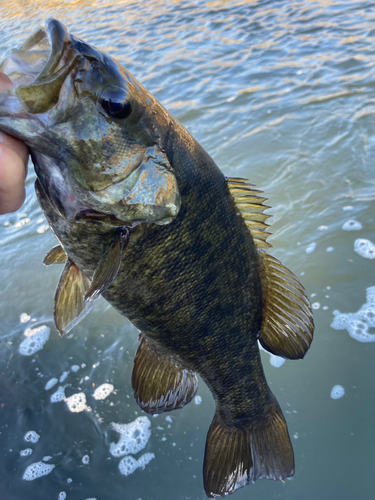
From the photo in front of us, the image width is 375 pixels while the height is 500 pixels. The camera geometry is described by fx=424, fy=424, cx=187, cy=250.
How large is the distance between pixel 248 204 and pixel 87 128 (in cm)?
70

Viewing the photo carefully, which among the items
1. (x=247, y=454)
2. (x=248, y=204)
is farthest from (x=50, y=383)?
(x=248, y=204)


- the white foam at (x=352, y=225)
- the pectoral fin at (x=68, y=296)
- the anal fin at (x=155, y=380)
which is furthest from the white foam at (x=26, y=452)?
the white foam at (x=352, y=225)

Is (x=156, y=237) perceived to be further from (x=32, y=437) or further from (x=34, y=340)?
(x=34, y=340)

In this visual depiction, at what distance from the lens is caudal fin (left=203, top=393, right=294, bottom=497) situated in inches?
86.0

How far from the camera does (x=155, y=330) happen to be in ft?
5.80

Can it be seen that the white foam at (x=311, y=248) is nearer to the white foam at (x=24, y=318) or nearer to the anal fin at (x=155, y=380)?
the anal fin at (x=155, y=380)

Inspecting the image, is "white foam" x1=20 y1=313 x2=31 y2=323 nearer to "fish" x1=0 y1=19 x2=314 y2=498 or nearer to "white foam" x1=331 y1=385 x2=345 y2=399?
"fish" x1=0 y1=19 x2=314 y2=498

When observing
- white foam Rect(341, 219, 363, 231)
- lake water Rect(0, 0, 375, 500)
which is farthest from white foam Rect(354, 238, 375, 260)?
white foam Rect(341, 219, 363, 231)

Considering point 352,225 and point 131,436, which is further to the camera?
point 352,225

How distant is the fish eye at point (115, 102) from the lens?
136 cm

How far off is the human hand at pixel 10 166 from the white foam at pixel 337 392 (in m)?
2.65

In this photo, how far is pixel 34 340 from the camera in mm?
4031

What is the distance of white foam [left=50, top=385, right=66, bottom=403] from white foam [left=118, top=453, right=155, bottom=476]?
2.55 feet

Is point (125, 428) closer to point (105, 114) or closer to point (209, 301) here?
point (209, 301)
